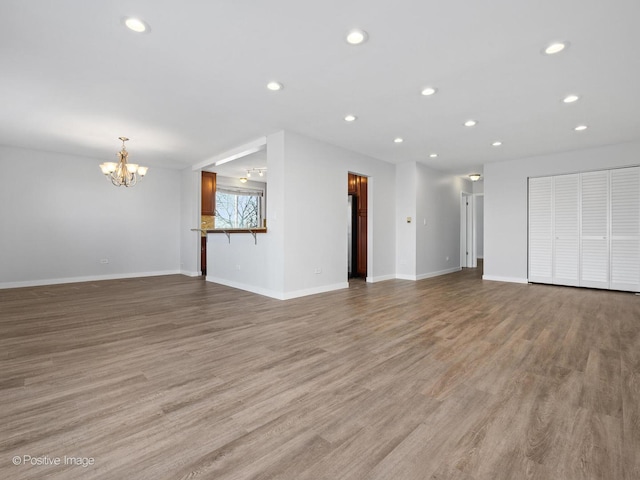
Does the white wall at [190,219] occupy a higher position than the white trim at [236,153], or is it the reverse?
the white trim at [236,153]

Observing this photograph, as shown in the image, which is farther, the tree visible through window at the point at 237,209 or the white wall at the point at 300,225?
the tree visible through window at the point at 237,209

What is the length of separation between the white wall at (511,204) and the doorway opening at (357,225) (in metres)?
2.74

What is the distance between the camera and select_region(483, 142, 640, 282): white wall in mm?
6004

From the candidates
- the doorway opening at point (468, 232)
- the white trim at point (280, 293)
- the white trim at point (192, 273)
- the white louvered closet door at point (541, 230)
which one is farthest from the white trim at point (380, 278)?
the white trim at point (192, 273)

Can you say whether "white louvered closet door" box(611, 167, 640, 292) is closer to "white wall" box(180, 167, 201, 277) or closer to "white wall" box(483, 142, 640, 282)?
"white wall" box(483, 142, 640, 282)

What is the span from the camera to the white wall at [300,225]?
16.1 feet

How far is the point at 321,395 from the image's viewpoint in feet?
6.42

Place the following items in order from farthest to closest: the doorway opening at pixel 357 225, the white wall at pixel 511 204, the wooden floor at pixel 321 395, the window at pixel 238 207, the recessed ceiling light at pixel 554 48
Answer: the window at pixel 238 207, the doorway opening at pixel 357 225, the white wall at pixel 511 204, the recessed ceiling light at pixel 554 48, the wooden floor at pixel 321 395

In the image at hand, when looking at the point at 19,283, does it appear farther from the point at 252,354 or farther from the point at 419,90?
the point at 419,90

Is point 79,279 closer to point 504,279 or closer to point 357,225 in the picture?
point 357,225

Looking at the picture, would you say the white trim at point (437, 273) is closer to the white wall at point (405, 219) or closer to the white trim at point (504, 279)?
the white wall at point (405, 219)

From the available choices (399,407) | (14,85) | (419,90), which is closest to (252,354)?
(399,407)

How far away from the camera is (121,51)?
9.12 ft

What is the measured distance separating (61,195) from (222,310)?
4.99 m
